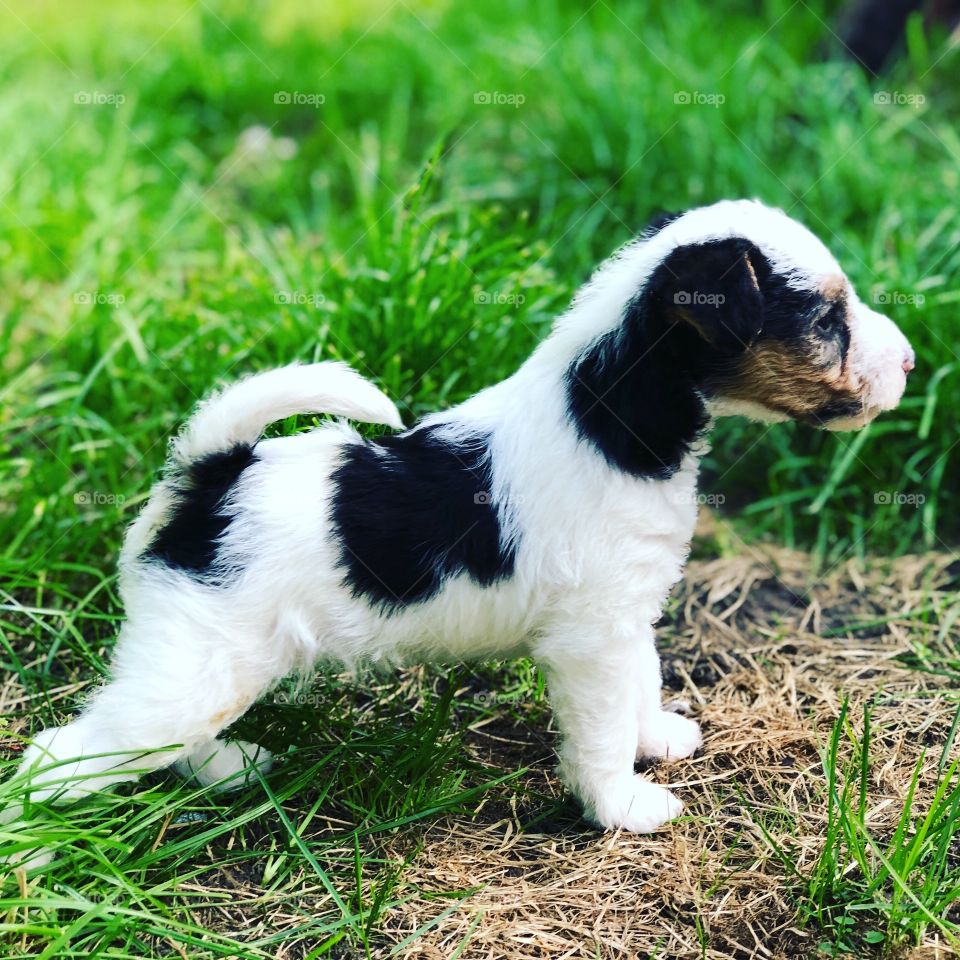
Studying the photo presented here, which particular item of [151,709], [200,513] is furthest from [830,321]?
[151,709]

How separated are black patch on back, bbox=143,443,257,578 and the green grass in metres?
0.73

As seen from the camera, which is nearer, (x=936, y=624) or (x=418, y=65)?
(x=936, y=624)

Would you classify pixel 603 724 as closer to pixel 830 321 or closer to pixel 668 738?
pixel 668 738

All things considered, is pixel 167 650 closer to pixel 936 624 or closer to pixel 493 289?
pixel 493 289

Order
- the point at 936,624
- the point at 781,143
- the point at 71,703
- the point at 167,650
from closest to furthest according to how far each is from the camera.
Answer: the point at 167,650
the point at 71,703
the point at 936,624
the point at 781,143

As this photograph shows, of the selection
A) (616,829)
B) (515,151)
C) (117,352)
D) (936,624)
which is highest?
(515,151)

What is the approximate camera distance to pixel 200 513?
3143 millimetres

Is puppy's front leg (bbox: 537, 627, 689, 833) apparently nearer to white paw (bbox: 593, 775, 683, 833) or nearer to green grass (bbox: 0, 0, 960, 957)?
white paw (bbox: 593, 775, 683, 833)

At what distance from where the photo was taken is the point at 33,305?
18.8 ft

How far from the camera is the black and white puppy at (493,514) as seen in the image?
Result: 298 centimetres

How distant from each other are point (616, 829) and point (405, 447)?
133 cm

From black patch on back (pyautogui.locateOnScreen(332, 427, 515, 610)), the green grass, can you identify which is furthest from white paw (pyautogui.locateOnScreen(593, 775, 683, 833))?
black patch on back (pyautogui.locateOnScreen(332, 427, 515, 610))

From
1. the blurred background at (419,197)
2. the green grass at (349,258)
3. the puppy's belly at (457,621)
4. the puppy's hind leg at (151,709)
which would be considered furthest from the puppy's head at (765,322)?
the blurred background at (419,197)

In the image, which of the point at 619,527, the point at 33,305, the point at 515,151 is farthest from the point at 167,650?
the point at 515,151
